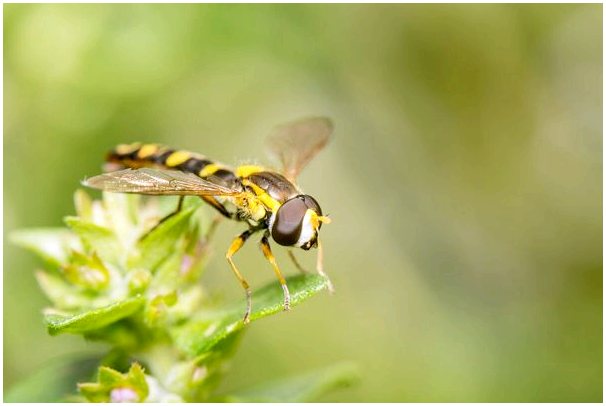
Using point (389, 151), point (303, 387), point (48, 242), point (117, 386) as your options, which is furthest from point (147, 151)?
point (389, 151)

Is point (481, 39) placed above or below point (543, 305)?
above

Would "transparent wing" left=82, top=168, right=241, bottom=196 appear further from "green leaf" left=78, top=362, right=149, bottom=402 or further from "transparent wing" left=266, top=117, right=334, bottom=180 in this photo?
"transparent wing" left=266, top=117, right=334, bottom=180

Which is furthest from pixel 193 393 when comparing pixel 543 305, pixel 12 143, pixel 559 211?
pixel 559 211

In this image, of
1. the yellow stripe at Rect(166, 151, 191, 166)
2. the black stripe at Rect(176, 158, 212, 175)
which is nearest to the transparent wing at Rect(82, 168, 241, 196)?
the black stripe at Rect(176, 158, 212, 175)

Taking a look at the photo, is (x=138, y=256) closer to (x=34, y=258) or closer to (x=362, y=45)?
(x=34, y=258)

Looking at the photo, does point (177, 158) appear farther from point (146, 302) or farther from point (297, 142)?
point (146, 302)

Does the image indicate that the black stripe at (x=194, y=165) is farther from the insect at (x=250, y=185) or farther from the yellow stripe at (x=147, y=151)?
the yellow stripe at (x=147, y=151)
